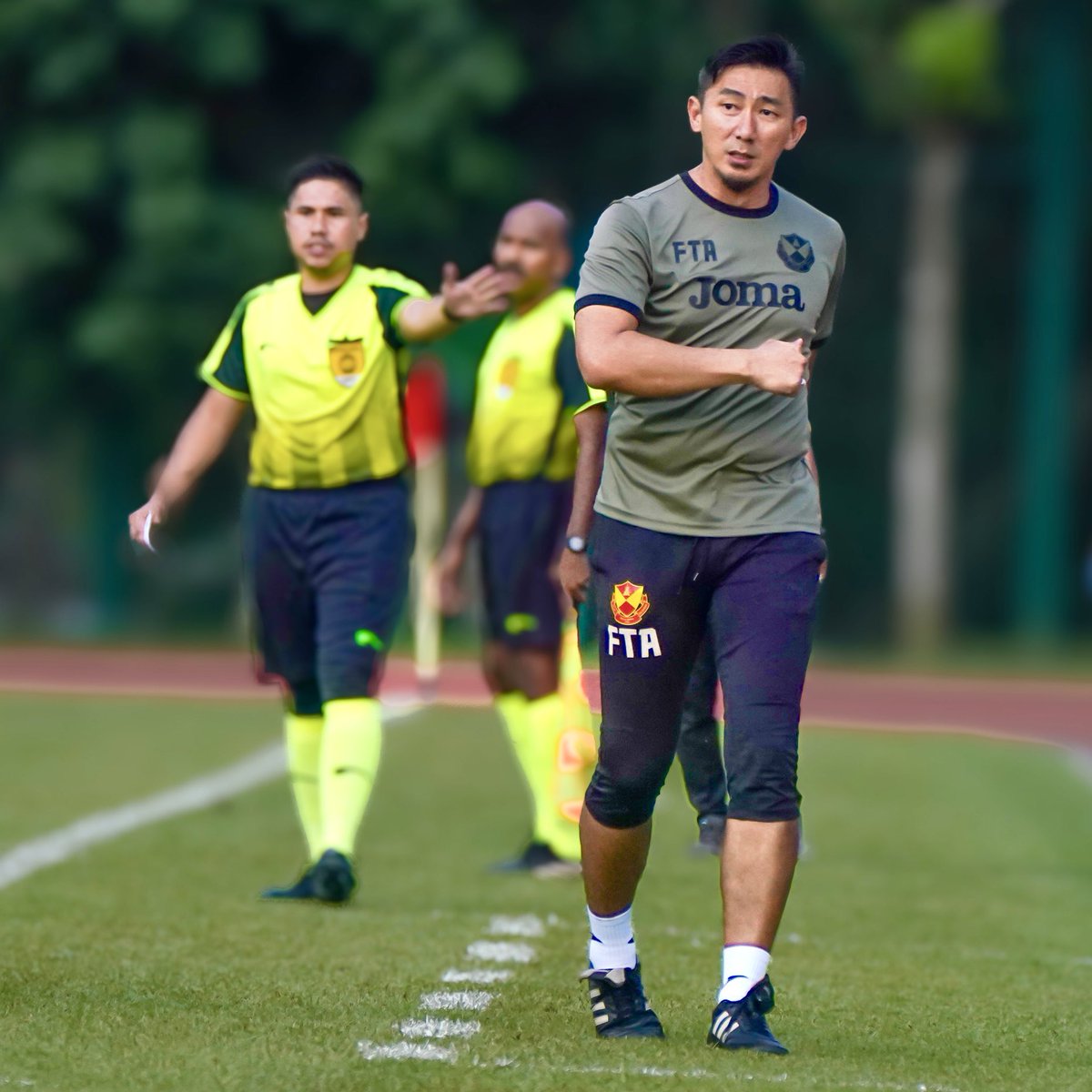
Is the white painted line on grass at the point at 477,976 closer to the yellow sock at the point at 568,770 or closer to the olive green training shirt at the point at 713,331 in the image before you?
the olive green training shirt at the point at 713,331

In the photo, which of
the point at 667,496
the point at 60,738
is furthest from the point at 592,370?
the point at 60,738

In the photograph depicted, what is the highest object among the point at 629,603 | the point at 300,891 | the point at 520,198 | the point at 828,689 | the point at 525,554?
the point at 520,198

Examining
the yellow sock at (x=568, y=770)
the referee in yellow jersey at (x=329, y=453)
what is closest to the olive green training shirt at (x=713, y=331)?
the referee in yellow jersey at (x=329, y=453)

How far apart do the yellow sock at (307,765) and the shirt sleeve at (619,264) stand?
10.3ft

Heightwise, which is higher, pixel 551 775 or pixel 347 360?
pixel 347 360

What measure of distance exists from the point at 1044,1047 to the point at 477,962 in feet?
5.12

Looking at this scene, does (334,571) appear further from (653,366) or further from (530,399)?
(653,366)

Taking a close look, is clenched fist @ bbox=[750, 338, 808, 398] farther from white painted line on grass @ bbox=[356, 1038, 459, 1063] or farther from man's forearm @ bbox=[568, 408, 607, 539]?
white painted line on grass @ bbox=[356, 1038, 459, 1063]

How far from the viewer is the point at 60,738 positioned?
45.0 ft

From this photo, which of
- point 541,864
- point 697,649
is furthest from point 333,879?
point 697,649

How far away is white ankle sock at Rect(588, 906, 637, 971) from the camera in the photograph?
526 cm

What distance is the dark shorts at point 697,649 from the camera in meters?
5.12

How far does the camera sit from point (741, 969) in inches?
198

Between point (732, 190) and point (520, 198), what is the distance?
2081 cm
